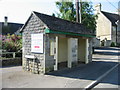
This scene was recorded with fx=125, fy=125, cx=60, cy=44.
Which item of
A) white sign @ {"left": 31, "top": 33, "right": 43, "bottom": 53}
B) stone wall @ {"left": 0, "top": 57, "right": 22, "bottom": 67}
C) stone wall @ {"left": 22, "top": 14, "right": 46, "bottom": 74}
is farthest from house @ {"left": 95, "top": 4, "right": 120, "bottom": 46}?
white sign @ {"left": 31, "top": 33, "right": 43, "bottom": 53}

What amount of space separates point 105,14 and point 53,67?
34.1 meters

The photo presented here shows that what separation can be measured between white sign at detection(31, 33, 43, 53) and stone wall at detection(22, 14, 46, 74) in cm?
26

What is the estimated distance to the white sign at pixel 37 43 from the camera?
25.5 ft

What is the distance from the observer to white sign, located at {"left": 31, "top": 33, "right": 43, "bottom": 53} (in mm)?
7762

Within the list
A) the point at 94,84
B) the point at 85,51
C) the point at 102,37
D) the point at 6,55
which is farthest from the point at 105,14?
the point at 94,84

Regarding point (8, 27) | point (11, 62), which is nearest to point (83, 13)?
point (11, 62)

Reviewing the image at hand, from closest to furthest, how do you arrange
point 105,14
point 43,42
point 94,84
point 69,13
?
point 94,84 → point 43,42 → point 69,13 → point 105,14

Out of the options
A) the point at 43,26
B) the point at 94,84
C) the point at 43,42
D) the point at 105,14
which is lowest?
the point at 94,84

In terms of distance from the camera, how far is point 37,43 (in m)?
7.97

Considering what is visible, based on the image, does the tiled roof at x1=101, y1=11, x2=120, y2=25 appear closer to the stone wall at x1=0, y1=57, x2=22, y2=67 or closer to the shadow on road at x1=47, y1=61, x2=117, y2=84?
the shadow on road at x1=47, y1=61, x2=117, y2=84

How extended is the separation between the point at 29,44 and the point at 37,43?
2.69ft

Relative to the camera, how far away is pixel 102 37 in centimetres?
3766

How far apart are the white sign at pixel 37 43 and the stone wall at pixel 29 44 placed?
0.26m

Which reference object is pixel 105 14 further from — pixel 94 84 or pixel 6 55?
pixel 94 84
